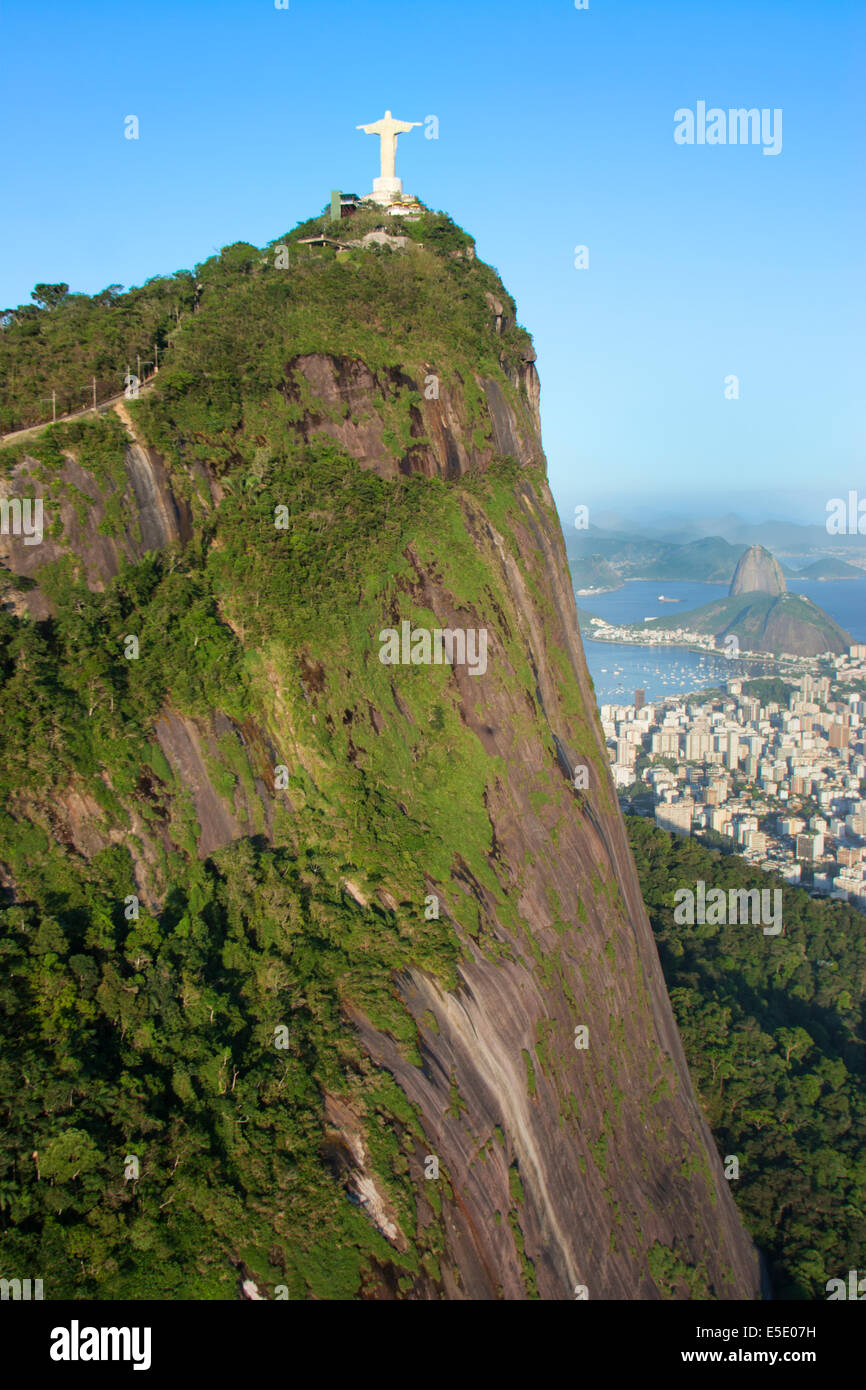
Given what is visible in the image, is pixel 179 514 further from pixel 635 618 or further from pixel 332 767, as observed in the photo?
pixel 635 618

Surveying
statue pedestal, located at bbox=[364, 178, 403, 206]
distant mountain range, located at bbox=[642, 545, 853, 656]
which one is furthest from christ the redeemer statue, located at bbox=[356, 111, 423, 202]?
distant mountain range, located at bbox=[642, 545, 853, 656]

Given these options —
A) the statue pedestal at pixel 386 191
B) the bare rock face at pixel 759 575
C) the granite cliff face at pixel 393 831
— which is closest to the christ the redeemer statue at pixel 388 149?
the statue pedestal at pixel 386 191

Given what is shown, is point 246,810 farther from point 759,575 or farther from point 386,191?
point 759,575

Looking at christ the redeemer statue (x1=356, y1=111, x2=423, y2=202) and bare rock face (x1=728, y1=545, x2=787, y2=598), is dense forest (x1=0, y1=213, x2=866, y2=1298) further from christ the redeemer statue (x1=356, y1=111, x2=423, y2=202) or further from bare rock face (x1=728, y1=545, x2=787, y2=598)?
bare rock face (x1=728, y1=545, x2=787, y2=598)

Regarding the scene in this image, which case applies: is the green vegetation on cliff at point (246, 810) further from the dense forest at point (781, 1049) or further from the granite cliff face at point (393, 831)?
the dense forest at point (781, 1049)

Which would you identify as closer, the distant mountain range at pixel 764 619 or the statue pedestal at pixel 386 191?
the statue pedestal at pixel 386 191

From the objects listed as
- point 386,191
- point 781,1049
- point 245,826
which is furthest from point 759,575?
point 245,826
